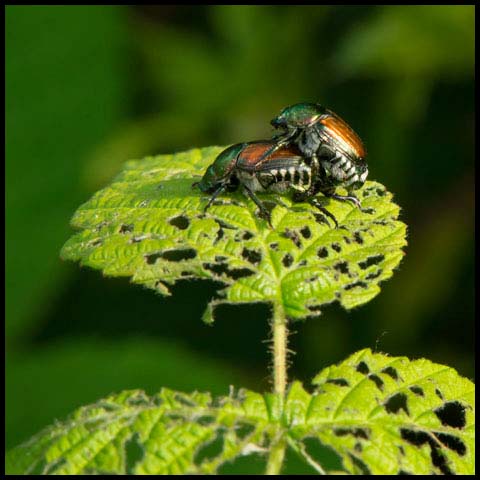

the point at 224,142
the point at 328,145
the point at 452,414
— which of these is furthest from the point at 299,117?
the point at 224,142

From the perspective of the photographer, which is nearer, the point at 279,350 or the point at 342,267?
the point at 279,350

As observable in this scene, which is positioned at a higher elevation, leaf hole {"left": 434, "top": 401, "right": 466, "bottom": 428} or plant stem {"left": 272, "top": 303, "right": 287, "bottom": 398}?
plant stem {"left": 272, "top": 303, "right": 287, "bottom": 398}

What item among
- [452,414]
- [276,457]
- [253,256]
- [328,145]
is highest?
[328,145]

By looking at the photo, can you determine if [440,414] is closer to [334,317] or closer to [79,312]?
[334,317]

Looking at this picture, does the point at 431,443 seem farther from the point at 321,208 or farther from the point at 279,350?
the point at 321,208

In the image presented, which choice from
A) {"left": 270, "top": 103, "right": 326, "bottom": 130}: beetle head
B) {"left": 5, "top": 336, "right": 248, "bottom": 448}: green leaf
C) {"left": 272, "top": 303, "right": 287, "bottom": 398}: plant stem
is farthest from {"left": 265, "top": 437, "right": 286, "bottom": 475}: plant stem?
{"left": 5, "top": 336, "right": 248, "bottom": 448}: green leaf

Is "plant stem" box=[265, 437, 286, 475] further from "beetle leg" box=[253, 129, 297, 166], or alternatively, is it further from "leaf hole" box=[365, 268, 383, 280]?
"beetle leg" box=[253, 129, 297, 166]

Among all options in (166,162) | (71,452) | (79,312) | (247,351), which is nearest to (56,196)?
(79,312)
